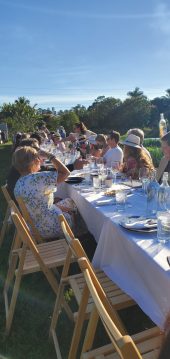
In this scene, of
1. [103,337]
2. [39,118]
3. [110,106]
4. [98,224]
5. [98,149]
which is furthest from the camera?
[110,106]

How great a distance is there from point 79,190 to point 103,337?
5.58ft

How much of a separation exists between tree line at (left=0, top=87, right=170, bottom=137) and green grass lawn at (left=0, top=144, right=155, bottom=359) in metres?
27.5

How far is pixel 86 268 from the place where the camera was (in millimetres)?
1587

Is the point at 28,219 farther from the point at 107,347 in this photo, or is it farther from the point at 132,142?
the point at 132,142

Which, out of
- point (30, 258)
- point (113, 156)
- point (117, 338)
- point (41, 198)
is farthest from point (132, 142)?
point (117, 338)

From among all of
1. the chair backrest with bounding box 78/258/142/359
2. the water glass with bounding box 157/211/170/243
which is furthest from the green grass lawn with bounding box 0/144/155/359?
the chair backrest with bounding box 78/258/142/359

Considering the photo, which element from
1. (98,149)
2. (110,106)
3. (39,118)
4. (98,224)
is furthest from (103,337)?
(110,106)

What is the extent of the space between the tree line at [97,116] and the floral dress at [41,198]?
1076 inches

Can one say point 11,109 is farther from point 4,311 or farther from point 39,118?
point 4,311

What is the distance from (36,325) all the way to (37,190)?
119 cm

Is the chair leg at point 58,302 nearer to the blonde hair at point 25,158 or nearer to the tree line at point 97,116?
the blonde hair at point 25,158

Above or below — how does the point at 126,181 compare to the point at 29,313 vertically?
above

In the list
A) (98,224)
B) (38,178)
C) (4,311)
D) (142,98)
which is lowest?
(4,311)

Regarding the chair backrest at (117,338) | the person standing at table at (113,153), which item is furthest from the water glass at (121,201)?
the person standing at table at (113,153)
